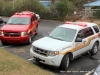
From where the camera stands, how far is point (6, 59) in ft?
28.2

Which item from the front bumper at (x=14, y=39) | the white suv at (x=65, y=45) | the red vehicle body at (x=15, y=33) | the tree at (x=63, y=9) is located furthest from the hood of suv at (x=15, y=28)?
the tree at (x=63, y=9)

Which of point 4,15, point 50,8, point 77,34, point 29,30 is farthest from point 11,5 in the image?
point 77,34

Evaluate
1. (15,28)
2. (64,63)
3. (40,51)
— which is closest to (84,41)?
(64,63)

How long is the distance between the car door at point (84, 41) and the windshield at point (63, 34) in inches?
13.5

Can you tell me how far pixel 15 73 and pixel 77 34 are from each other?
3734 millimetres

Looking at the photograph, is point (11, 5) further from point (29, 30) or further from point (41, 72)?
point (41, 72)

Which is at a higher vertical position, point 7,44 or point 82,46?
point 82,46

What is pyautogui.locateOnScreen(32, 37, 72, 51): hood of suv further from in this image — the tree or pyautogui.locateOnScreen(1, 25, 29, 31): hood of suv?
the tree

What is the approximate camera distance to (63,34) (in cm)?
980

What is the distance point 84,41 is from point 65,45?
154 cm

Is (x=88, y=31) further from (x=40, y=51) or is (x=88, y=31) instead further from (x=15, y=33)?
(x=15, y=33)

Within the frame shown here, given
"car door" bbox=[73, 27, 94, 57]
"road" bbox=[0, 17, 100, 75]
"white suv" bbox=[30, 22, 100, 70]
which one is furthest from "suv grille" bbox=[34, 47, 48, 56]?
"car door" bbox=[73, 27, 94, 57]

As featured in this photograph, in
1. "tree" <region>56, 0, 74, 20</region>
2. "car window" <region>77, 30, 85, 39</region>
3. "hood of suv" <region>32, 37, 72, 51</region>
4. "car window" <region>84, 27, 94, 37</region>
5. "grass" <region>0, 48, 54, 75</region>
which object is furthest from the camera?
"tree" <region>56, 0, 74, 20</region>

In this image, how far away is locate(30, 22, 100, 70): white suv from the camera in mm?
8450
